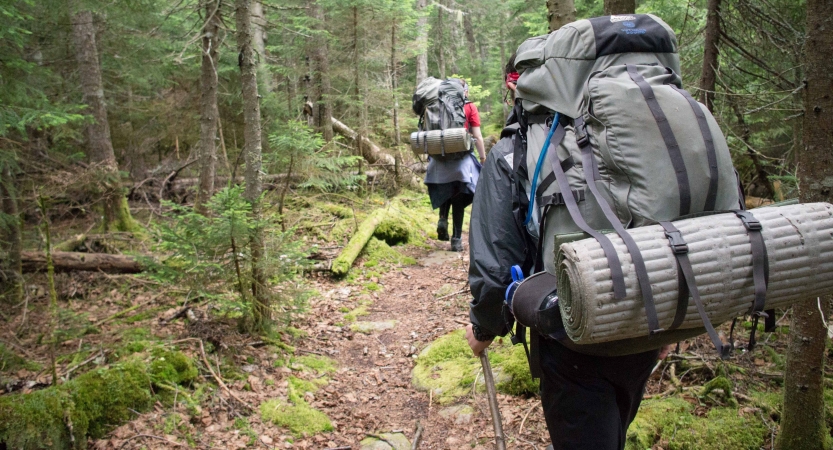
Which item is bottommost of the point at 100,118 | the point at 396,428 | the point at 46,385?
the point at 396,428

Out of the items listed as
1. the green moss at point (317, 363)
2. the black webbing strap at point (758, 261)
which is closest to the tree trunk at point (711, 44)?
the black webbing strap at point (758, 261)

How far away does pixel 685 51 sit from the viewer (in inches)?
271

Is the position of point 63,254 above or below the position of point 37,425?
above

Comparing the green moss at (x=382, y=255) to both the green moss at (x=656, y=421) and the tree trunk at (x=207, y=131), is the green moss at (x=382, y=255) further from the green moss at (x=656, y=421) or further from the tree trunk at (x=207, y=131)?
the green moss at (x=656, y=421)

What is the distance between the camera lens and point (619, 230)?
1.79 m

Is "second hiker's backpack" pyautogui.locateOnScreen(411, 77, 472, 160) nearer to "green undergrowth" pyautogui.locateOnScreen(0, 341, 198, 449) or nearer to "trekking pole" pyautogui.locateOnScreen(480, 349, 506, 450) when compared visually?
"green undergrowth" pyautogui.locateOnScreen(0, 341, 198, 449)

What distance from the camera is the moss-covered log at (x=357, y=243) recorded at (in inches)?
300

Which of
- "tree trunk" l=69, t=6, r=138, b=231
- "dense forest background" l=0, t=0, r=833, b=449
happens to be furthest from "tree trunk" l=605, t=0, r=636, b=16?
"tree trunk" l=69, t=6, r=138, b=231

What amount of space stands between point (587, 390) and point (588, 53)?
1433 millimetres

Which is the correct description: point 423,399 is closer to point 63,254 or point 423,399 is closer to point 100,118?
point 63,254

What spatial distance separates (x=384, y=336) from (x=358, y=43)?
759cm

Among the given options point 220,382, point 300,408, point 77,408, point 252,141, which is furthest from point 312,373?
point 252,141

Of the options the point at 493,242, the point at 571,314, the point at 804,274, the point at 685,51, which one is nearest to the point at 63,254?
the point at 493,242

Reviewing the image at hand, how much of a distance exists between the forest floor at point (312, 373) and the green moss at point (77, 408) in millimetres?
129
